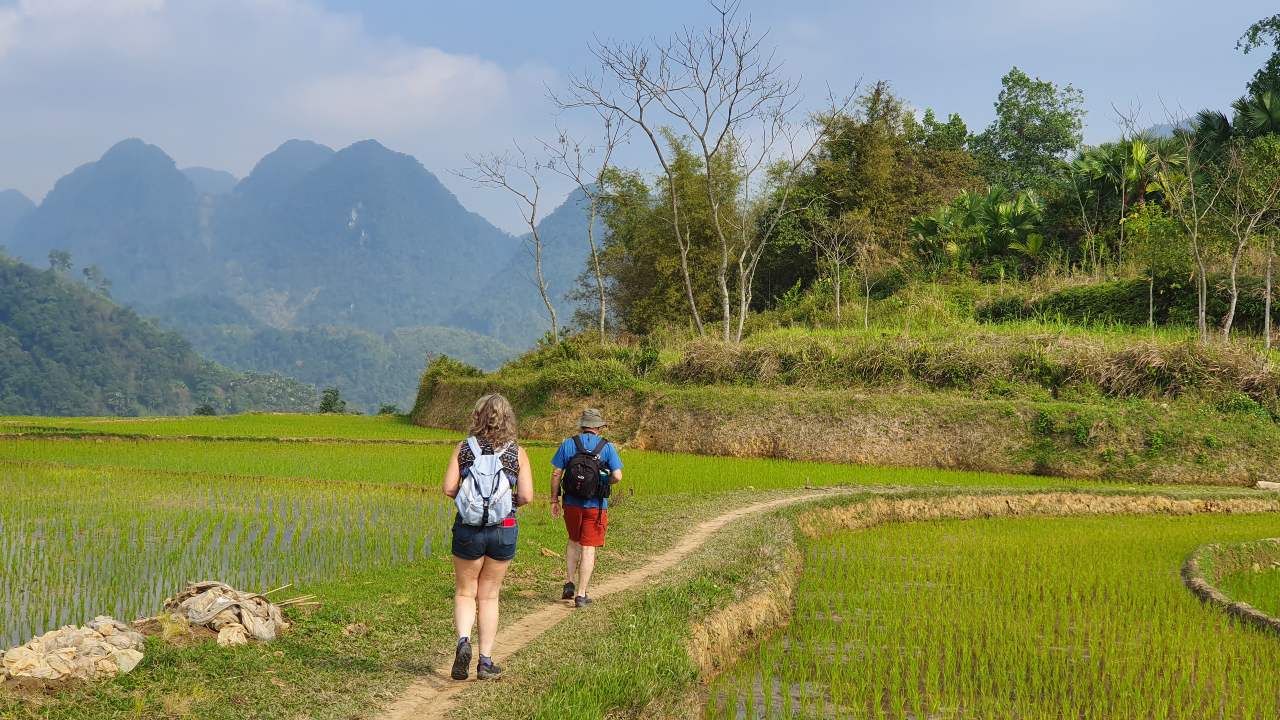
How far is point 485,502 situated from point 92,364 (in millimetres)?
74536

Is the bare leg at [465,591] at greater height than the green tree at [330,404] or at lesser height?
lesser

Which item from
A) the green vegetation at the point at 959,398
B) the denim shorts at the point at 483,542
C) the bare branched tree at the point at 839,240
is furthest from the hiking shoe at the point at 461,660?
the bare branched tree at the point at 839,240

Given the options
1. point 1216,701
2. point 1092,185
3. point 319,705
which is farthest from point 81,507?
point 1092,185

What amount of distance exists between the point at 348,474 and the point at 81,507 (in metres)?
4.61

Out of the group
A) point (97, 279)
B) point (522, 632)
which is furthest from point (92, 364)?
point (522, 632)

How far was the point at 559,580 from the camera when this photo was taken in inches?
309

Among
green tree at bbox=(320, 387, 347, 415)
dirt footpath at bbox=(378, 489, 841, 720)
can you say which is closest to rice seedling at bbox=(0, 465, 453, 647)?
dirt footpath at bbox=(378, 489, 841, 720)

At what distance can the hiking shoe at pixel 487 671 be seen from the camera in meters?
4.89

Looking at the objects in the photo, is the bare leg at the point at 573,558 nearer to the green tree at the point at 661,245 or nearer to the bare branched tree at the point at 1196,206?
the bare branched tree at the point at 1196,206

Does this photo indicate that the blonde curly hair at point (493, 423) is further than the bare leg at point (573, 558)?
No

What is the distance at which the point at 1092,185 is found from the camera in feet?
102

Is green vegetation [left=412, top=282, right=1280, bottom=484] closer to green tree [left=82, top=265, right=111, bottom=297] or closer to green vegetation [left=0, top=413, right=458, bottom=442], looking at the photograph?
green vegetation [left=0, top=413, right=458, bottom=442]

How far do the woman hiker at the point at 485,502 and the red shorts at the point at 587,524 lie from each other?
5.47 feet

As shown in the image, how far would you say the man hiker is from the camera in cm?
645
